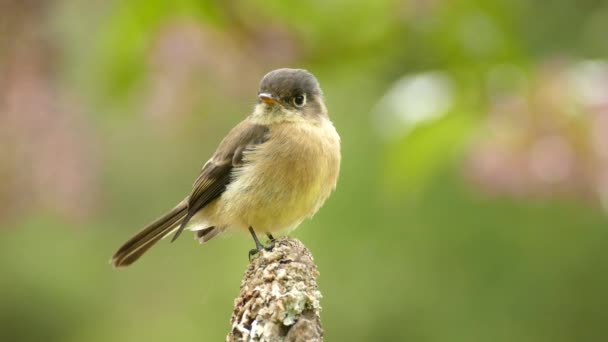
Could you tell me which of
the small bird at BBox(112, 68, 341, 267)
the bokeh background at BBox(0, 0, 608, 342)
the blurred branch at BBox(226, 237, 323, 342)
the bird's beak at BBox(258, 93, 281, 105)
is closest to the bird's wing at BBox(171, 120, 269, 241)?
the small bird at BBox(112, 68, 341, 267)

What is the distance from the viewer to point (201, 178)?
4672mm

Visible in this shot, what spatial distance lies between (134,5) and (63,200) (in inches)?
41.3

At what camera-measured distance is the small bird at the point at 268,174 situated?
431cm

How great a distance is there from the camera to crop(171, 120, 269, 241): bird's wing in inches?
181

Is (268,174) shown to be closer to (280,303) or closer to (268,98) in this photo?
(268,98)

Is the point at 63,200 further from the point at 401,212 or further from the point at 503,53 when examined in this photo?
the point at 401,212

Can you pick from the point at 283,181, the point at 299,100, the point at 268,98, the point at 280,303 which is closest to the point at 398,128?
the point at 283,181

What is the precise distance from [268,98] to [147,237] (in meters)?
0.91

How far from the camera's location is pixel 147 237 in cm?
446

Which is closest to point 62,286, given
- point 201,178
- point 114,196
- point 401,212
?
point 114,196

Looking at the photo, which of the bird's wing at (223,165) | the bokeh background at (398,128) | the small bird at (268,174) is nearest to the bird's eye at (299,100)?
the small bird at (268,174)

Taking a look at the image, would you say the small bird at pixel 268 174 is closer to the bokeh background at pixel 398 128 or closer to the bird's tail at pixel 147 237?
the bird's tail at pixel 147 237

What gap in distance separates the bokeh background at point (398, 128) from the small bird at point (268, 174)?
333mm

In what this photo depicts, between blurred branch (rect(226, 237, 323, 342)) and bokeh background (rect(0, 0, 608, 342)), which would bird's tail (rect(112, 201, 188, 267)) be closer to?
bokeh background (rect(0, 0, 608, 342))
